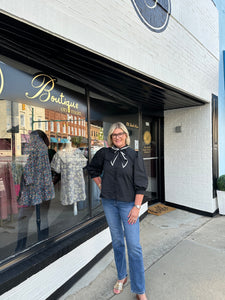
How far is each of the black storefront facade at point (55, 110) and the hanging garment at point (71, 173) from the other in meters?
0.10

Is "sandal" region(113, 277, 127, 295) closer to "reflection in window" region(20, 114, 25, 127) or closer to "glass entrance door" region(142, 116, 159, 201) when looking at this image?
"reflection in window" region(20, 114, 25, 127)

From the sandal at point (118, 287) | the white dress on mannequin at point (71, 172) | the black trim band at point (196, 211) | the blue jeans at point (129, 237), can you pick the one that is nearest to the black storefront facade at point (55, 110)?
the white dress on mannequin at point (71, 172)

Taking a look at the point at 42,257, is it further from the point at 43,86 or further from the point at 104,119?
the point at 104,119

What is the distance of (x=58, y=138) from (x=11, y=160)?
71cm

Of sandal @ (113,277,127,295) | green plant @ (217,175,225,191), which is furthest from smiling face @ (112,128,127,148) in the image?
green plant @ (217,175,225,191)

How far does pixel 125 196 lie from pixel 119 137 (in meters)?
0.61

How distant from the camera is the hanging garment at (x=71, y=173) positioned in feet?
10.2

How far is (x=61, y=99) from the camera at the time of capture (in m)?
2.89

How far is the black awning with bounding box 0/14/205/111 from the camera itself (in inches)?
75.0

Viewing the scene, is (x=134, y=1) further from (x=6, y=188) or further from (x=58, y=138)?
(x=6, y=188)

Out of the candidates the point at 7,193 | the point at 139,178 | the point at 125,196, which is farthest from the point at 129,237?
the point at 7,193

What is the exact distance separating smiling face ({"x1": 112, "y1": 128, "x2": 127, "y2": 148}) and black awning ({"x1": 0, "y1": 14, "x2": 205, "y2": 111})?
931 mm

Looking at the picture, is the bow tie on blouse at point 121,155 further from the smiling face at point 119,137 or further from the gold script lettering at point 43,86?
the gold script lettering at point 43,86

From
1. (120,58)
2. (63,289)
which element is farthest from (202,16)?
(63,289)
